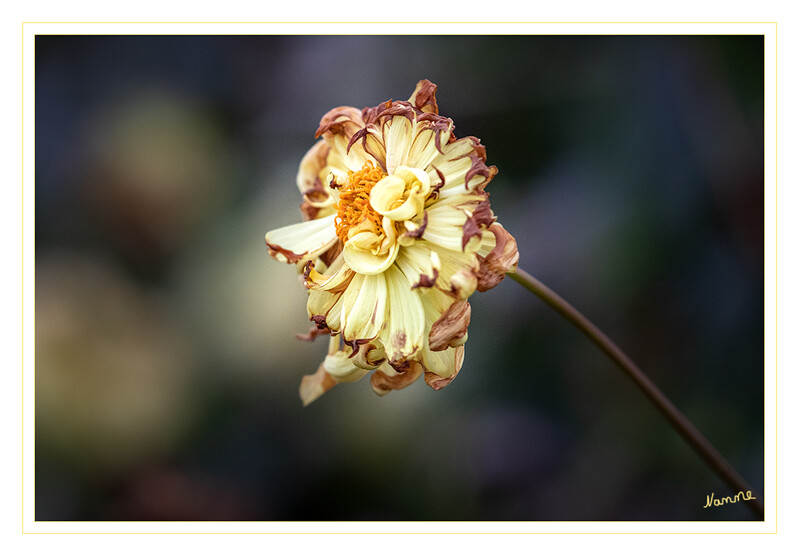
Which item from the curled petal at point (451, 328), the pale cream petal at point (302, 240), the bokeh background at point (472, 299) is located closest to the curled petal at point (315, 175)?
the pale cream petal at point (302, 240)

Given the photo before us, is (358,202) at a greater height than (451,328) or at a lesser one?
greater

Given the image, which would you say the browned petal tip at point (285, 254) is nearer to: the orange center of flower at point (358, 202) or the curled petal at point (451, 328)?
the orange center of flower at point (358, 202)

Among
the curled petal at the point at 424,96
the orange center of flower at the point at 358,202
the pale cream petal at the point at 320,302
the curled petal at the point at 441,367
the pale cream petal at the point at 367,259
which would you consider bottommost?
the curled petal at the point at 441,367

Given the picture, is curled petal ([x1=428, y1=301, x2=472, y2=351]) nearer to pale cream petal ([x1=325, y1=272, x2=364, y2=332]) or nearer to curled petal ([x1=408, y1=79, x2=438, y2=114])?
pale cream petal ([x1=325, y1=272, x2=364, y2=332])

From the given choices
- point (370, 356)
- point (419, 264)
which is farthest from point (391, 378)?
point (419, 264)

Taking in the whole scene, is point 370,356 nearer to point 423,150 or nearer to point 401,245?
point 401,245
